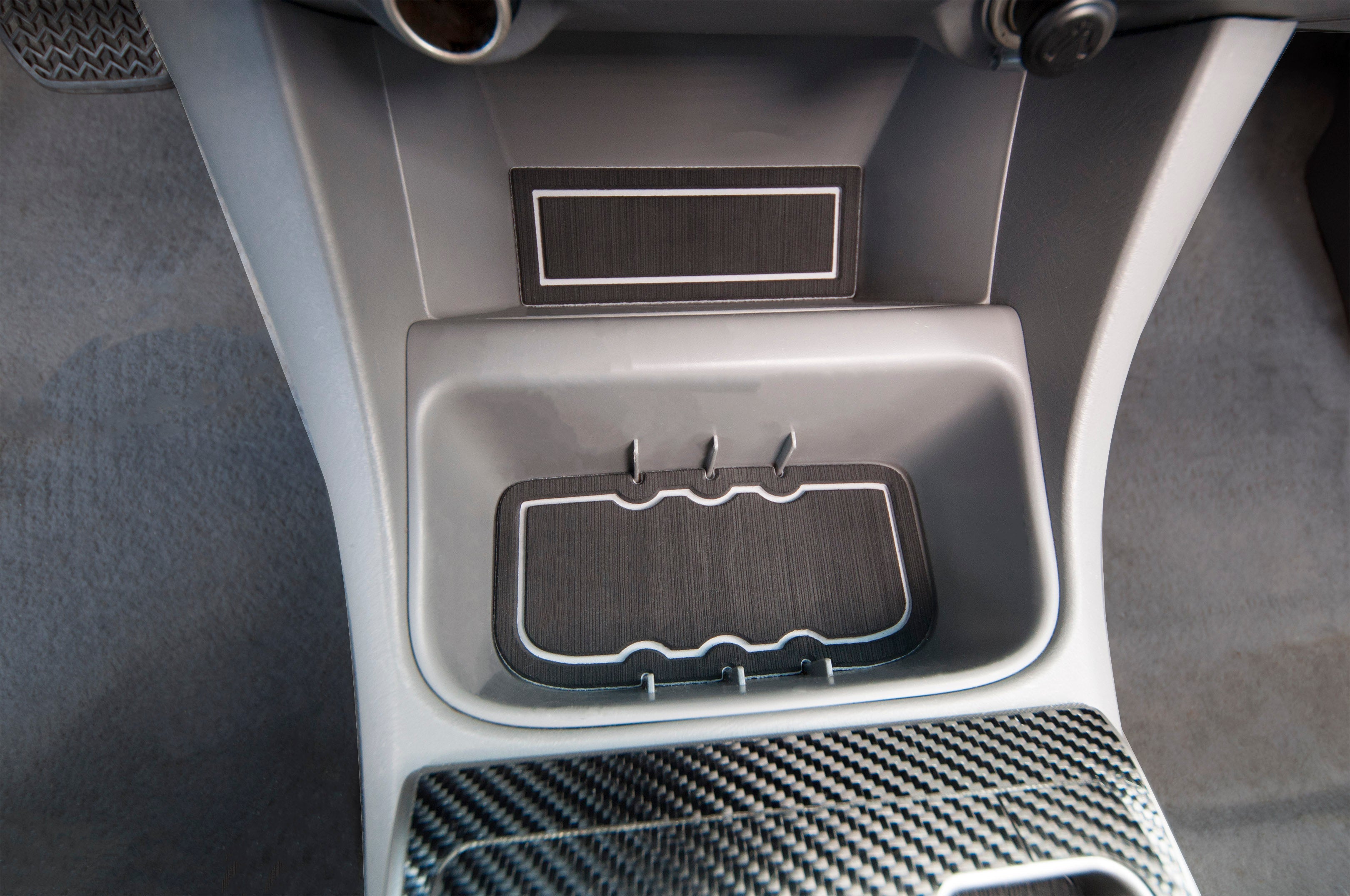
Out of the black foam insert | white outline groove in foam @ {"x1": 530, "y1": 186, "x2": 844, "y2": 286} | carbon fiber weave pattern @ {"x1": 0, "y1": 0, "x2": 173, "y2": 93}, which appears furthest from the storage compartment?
carbon fiber weave pattern @ {"x1": 0, "y1": 0, "x2": 173, "y2": 93}

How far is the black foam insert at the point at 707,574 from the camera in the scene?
831 millimetres

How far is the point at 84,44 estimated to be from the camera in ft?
2.81

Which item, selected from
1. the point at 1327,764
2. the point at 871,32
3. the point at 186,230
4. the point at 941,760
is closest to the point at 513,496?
the point at 941,760

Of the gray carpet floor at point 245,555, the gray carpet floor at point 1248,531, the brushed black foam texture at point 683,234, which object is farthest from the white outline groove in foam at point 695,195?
the gray carpet floor at point 1248,531

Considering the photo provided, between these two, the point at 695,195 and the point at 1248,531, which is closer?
the point at 695,195

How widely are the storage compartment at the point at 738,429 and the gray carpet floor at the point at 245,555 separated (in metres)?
0.57

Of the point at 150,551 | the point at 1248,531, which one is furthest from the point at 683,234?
the point at 1248,531

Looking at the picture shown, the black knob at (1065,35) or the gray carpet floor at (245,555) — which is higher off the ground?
the black knob at (1065,35)

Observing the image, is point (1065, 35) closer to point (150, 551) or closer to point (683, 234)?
point (683, 234)

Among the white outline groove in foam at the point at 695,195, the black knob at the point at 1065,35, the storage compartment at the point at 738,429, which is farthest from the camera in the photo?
the white outline groove in foam at the point at 695,195

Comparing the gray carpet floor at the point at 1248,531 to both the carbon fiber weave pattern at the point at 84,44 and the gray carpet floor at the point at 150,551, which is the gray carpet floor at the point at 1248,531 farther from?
the carbon fiber weave pattern at the point at 84,44

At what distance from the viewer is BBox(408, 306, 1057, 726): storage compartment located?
2.29ft

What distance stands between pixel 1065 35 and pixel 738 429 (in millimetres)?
494

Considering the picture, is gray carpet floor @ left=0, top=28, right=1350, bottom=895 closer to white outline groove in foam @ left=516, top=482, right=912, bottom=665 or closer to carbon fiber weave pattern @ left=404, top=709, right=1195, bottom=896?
white outline groove in foam @ left=516, top=482, right=912, bottom=665
